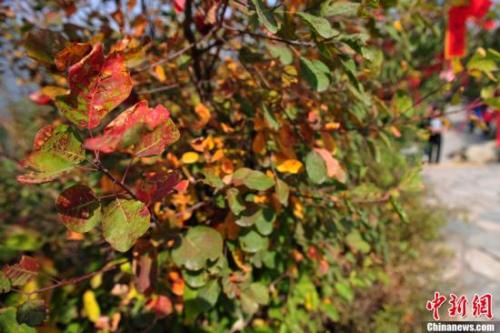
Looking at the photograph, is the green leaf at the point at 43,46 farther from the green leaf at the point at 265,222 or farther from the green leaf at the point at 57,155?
the green leaf at the point at 265,222

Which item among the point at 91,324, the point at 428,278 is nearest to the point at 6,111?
the point at 91,324

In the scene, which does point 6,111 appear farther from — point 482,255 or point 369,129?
point 482,255

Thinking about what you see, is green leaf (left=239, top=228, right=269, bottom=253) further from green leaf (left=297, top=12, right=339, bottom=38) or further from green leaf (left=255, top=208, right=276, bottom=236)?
green leaf (left=297, top=12, right=339, bottom=38)

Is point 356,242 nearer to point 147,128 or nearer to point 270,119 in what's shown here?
point 270,119

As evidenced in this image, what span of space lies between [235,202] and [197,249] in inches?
4.8

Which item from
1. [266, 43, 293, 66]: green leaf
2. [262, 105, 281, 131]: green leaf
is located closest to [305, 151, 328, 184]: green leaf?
[262, 105, 281, 131]: green leaf

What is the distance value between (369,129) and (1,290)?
3.06ft

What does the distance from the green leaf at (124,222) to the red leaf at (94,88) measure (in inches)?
4.7

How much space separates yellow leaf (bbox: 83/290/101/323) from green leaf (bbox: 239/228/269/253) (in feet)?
2.32

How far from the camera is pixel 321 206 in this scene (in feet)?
3.31

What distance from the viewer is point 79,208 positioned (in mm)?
504

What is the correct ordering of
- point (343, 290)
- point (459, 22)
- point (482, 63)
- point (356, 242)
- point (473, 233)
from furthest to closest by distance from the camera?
point (473, 233) < point (459, 22) < point (343, 290) < point (356, 242) < point (482, 63)

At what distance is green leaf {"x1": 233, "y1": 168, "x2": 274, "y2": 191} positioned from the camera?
0.71m

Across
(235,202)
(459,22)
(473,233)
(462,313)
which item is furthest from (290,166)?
(473,233)
